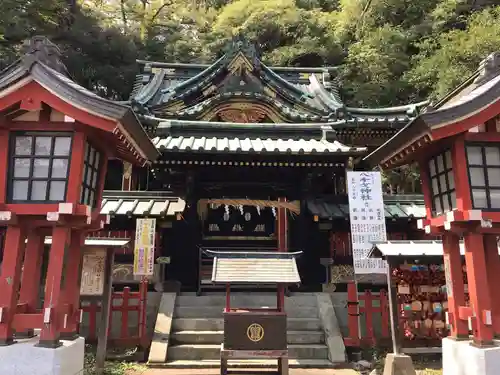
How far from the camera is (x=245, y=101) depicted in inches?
573

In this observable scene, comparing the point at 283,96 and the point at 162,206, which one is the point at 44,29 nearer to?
the point at 283,96

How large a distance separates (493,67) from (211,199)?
24.4 ft

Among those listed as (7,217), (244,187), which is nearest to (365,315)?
(244,187)

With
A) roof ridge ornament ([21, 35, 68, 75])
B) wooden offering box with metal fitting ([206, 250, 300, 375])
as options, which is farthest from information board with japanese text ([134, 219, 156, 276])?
roof ridge ornament ([21, 35, 68, 75])

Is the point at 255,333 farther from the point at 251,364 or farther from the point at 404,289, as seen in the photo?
the point at 404,289

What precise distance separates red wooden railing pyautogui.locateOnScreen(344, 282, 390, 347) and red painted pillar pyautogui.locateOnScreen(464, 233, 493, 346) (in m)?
3.16

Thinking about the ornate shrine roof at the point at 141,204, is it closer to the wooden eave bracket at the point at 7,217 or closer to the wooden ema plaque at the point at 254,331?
the wooden ema plaque at the point at 254,331

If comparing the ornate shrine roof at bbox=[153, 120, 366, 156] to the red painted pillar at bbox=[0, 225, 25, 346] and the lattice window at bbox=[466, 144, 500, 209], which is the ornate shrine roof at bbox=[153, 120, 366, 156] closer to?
the lattice window at bbox=[466, 144, 500, 209]

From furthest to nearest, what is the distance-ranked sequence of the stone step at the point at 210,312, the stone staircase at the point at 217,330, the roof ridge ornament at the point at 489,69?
the stone step at the point at 210,312 → the stone staircase at the point at 217,330 → the roof ridge ornament at the point at 489,69

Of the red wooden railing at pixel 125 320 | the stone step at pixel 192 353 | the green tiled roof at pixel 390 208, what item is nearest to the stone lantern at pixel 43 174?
the red wooden railing at pixel 125 320

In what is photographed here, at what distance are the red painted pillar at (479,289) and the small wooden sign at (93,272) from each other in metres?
6.68

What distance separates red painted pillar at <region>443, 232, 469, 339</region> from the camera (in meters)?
6.71

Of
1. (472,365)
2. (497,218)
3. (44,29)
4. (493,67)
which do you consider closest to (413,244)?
(497,218)

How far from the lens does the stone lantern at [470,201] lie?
618 centimetres
